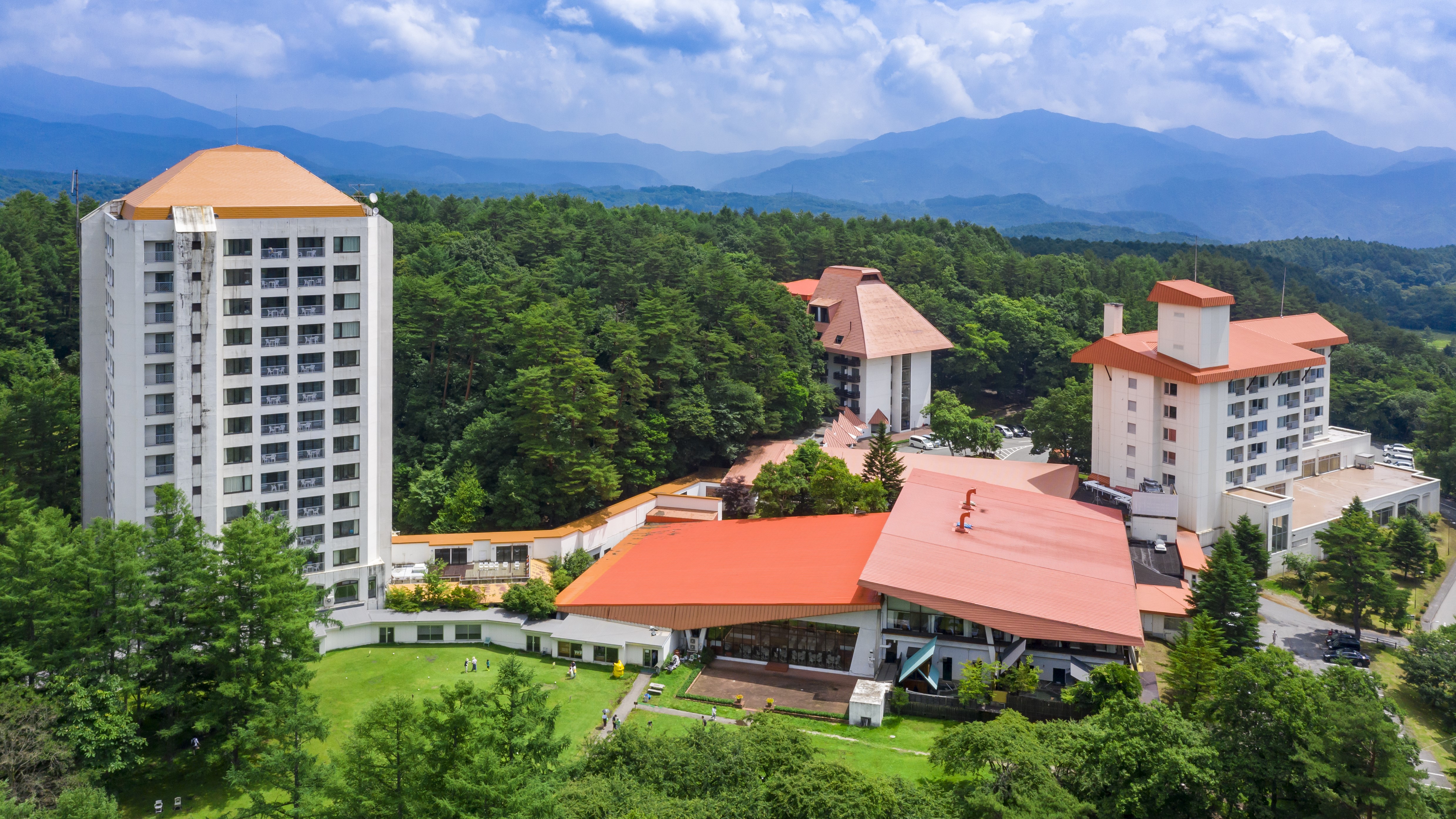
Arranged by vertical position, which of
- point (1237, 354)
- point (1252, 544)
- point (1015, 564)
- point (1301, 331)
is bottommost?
point (1252, 544)

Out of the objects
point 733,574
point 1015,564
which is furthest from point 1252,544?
point 733,574

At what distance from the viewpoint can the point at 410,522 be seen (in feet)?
160

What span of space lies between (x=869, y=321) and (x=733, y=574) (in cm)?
3181

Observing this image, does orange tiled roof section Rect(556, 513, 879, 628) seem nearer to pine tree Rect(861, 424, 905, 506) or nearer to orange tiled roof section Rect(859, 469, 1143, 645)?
orange tiled roof section Rect(859, 469, 1143, 645)

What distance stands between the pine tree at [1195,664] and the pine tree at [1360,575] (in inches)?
520

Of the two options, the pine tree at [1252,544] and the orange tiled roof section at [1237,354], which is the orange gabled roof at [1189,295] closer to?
the orange tiled roof section at [1237,354]

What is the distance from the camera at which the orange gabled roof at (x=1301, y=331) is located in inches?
2425

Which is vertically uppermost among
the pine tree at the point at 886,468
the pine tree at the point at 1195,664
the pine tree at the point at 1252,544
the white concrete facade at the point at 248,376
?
the white concrete facade at the point at 248,376

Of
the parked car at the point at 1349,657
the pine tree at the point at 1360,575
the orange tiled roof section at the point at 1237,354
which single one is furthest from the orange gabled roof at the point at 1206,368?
the parked car at the point at 1349,657

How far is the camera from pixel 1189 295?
5206cm

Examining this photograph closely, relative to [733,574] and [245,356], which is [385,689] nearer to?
[245,356]

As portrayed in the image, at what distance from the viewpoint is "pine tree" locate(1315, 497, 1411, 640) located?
44.5m

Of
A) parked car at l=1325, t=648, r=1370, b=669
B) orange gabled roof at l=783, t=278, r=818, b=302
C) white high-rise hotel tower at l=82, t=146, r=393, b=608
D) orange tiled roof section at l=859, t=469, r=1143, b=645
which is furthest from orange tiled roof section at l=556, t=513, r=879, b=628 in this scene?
orange gabled roof at l=783, t=278, r=818, b=302

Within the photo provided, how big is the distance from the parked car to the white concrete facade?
126ft
